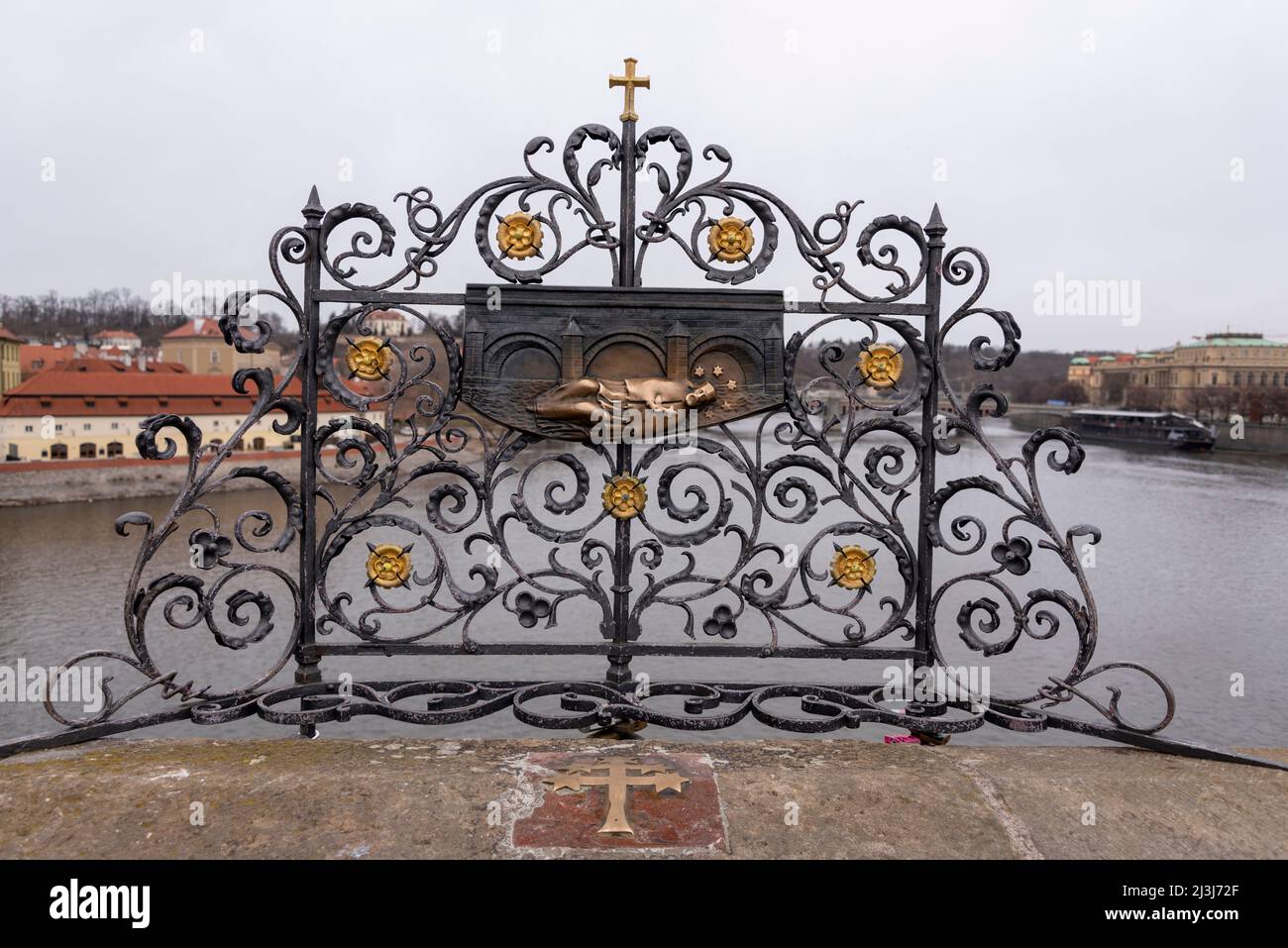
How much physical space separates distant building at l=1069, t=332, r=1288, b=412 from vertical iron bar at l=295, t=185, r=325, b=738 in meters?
77.8

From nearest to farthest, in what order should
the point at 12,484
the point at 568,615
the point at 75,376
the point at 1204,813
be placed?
the point at 1204,813 < the point at 568,615 < the point at 12,484 < the point at 75,376

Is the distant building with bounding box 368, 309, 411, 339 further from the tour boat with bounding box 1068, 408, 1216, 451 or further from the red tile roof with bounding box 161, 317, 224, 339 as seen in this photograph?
the red tile roof with bounding box 161, 317, 224, 339

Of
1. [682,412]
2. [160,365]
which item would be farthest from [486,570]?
[160,365]

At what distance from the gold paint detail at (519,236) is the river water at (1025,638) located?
1123 centimetres

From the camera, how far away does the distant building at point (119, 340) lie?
8330 cm

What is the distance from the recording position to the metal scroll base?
13.1 ft

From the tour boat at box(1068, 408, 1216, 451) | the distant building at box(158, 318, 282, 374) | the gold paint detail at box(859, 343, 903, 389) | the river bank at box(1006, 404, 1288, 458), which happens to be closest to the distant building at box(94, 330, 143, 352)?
the distant building at box(158, 318, 282, 374)

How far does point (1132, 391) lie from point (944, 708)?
8931cm

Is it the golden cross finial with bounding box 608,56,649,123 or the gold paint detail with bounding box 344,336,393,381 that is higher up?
the golden cross finial with bounding box 608,56,649,123

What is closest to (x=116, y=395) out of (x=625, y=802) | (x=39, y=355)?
(x=39, y=355)

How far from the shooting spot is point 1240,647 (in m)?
19.3

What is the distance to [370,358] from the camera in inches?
168

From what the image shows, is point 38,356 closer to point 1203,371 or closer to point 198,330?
point 198,330

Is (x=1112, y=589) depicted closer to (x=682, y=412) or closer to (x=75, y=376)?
(x=682, y=412)
